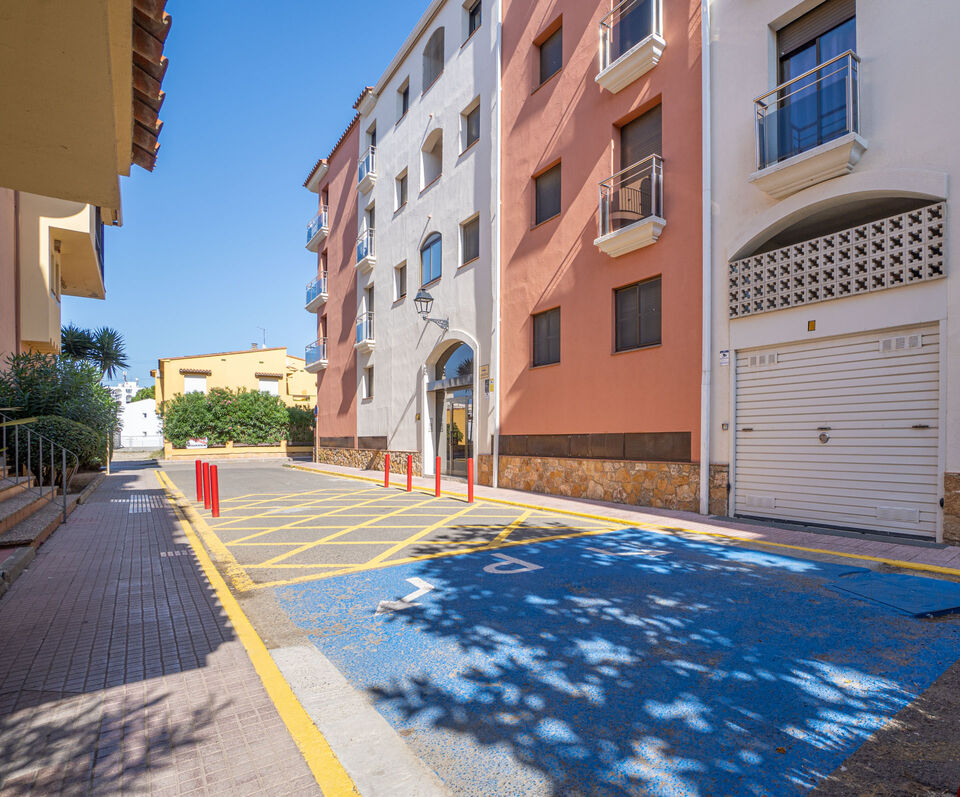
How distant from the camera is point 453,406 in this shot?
18.1 meters

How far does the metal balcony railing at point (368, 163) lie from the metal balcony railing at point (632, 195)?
49.6ft

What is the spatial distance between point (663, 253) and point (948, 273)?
4776mm

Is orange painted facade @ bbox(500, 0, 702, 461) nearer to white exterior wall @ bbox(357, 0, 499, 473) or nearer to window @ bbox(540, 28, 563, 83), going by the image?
window @ bbox(540, 28, 563, 83)

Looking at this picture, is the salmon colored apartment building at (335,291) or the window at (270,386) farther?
the window at (270,386)

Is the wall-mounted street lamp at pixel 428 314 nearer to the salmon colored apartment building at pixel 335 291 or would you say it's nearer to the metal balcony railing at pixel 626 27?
the metal balcony railing at pixel 626 27

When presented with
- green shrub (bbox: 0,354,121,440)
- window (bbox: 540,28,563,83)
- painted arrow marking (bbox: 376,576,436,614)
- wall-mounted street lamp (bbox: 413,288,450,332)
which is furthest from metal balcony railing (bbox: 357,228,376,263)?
painted arrow marking (bbox: 376,576,436,614)

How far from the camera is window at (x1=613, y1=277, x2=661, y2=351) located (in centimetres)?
1136

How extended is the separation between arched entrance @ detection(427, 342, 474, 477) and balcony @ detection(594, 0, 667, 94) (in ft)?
A: 26.7

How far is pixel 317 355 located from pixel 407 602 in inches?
1054

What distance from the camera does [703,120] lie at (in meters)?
10.3

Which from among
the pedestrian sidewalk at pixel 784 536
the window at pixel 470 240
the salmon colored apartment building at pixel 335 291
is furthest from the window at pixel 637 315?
the salmon colored apartment building at pixel 335 291

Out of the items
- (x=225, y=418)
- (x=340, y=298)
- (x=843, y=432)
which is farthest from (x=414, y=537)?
(x=225, y=418)

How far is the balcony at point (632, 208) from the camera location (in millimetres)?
11094

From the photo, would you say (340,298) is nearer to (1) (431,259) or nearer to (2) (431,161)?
(2) (431,161)
